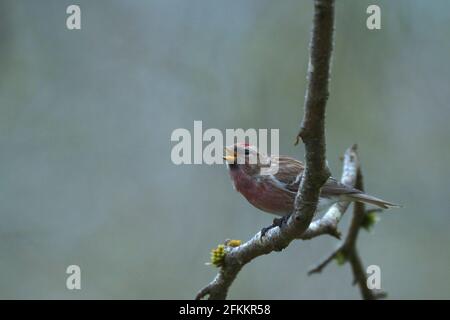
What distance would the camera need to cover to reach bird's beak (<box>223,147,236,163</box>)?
6.04 metres

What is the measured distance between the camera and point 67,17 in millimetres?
10023

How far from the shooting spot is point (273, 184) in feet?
19.2

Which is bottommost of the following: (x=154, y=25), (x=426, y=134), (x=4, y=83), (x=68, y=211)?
(x=68, y=211)

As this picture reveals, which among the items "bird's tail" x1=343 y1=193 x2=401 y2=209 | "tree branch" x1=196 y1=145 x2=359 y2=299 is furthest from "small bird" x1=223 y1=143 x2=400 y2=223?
"tree branch" x1=196 y1=145 x2=359 y2=299

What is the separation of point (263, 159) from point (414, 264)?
3549mm

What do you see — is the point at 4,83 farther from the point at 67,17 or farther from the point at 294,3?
the point at 294,3

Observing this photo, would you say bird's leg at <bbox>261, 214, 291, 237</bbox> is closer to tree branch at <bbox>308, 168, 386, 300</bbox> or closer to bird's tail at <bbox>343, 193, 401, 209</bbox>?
bird's tail at <bbox>343, 193, 401, 209</bbox>

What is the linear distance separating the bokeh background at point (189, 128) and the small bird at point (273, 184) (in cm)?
250

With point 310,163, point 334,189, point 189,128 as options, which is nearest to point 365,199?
point 334,189

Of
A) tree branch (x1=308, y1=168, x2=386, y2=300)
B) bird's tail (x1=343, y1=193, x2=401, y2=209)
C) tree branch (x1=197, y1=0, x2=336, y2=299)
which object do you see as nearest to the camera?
tree branch (x1=197, y1=0, x2=336, y2=299)

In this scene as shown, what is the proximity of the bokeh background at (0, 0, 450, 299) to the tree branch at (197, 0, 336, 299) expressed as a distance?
3521 millimetres

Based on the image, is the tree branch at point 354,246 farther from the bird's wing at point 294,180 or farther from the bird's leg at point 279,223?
the bird's leg at point 279,223

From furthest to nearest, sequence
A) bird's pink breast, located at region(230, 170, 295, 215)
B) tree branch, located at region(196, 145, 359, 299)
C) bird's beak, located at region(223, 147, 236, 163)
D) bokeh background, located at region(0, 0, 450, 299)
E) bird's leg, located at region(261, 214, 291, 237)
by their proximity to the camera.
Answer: bokeh background, located at region(0, 0, 450, 299) → bird's beak, located at region(223, 147, 236, 163) → bird's pink breast, located at region(230, 170, 295, 215) → tree branch, located at region(196, 145, 359, 299) → bird's leg, located at region(261, 214, 291, 237)

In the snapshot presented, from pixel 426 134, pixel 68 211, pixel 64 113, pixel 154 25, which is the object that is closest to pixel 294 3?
pixel 154 25
